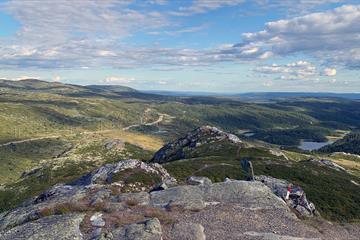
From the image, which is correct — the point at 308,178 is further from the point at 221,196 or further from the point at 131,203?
the point at 131,203

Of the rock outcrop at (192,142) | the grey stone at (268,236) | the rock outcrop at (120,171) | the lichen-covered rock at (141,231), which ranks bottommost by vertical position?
the rock outcrop at (192,142)

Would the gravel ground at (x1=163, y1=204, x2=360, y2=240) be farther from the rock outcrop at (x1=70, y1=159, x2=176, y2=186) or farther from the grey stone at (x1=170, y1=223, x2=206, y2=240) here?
the rock outcrop at (x1=70, y1=159, x2=176, y2=186)

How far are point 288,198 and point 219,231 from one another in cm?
2376

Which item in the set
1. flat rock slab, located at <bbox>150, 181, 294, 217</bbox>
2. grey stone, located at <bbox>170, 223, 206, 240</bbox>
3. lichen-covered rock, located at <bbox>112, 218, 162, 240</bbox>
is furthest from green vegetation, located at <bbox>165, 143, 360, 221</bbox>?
lichen-covered rock, located at <bbox>112, 218, 162, 240</bbox>

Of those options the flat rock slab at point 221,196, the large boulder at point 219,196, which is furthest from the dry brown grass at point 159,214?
the flat rock slab at point 221,196

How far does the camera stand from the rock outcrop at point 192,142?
16575 centimetres

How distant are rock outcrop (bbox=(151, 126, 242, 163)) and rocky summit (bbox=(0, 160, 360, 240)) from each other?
107655 millimetres

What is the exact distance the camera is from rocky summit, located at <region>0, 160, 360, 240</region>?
1515 inches

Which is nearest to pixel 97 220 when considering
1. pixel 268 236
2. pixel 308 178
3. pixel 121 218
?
pixel 121 218

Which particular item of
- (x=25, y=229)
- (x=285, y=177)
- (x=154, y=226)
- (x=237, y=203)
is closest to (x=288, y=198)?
(x=237, y=203)

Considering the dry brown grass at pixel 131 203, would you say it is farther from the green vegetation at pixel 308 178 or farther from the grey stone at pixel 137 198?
the green vegetation at pixel 308 178

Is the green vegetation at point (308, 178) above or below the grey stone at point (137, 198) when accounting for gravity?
below

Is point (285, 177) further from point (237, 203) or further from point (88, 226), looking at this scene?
point (88, 226)

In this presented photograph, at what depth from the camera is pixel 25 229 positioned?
4047cm
